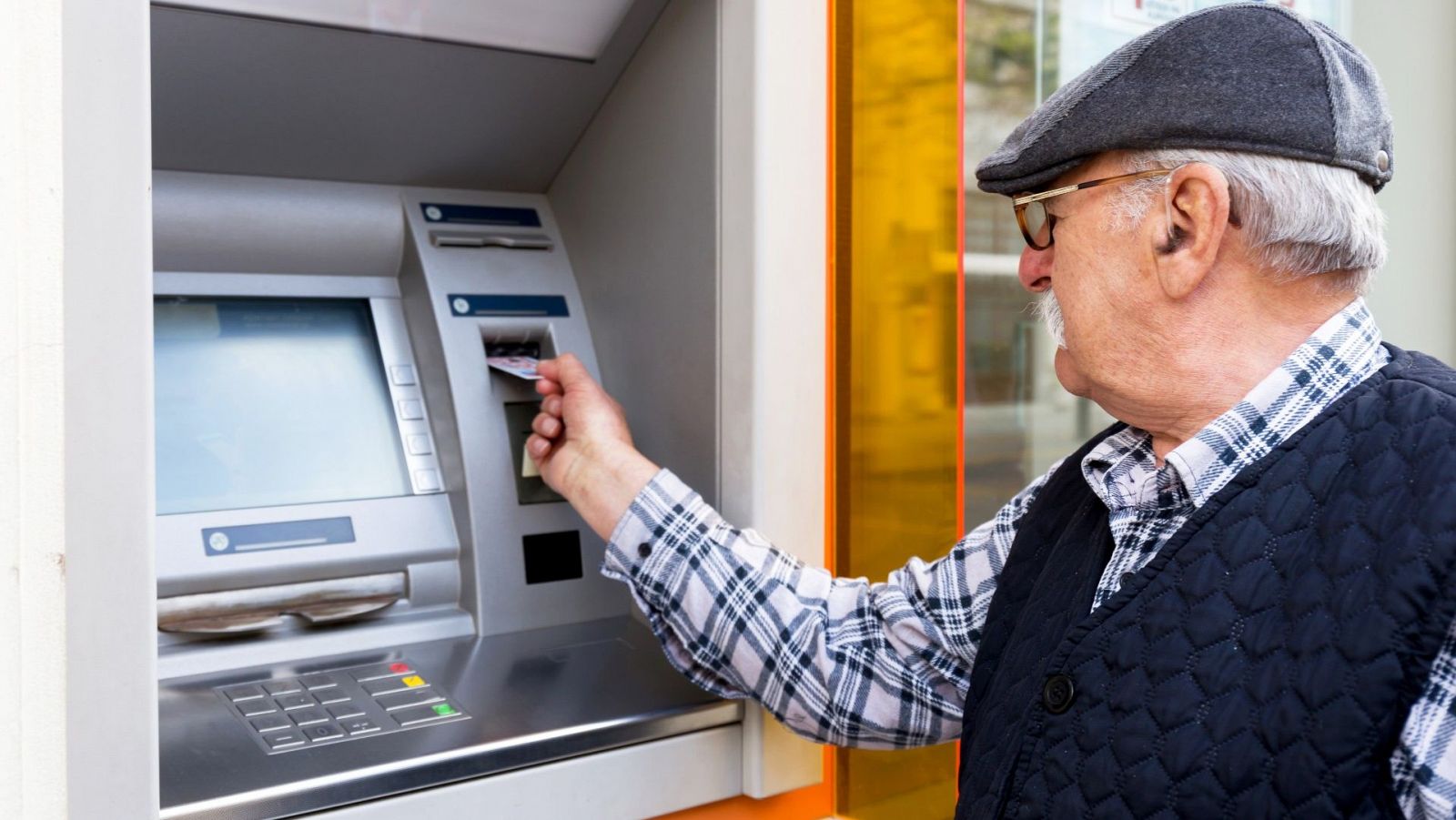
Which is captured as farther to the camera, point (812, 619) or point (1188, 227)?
point (812, 619)

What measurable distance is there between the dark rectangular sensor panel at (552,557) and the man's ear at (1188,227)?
106 cm

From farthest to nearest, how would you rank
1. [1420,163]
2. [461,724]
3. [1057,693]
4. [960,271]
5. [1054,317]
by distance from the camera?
[1420,163], [960,271], [461,724], [1054,317], [1057,693]

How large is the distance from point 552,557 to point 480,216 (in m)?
0.58

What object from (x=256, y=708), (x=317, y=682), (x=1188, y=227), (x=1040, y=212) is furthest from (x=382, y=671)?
(x=1188, y=227)

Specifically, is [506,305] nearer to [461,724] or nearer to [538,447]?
[538,447]

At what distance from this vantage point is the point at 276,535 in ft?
5.57

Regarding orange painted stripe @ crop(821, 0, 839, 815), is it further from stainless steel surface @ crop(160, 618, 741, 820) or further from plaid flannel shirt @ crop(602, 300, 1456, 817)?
stainless steel surface @ crop(160, 618, 741, 820)

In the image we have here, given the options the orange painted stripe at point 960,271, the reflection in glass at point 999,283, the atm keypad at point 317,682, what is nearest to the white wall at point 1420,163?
the reflection in glass at point 999,283

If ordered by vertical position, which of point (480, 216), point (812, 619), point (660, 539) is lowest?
point (812, 619)

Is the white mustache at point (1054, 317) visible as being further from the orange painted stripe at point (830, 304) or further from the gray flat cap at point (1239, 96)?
the orange painted stripe at point (830, 304)

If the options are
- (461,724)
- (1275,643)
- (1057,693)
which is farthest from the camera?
(461,724)

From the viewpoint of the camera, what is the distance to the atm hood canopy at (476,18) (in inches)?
62.3

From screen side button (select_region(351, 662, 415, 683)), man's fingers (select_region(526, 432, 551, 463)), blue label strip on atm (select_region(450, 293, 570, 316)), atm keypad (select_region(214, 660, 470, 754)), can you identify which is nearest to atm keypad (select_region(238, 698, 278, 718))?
atm keypad (select_region(214, 660, 470, 754))

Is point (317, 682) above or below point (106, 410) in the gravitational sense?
below
